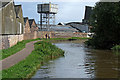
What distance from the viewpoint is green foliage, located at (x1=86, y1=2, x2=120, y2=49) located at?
3090cm

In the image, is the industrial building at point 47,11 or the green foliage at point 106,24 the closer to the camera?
the green foliage at point 106,24

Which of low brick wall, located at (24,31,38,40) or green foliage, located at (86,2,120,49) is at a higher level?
green foliage, located at (86,2,120,49)

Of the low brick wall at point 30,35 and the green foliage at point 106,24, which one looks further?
the low brick wall at point 30,35

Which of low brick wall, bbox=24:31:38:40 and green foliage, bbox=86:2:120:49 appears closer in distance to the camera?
green foliage, bbox=86:2:120:49

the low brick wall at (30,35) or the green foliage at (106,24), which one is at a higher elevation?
the green foliage at (106,24)

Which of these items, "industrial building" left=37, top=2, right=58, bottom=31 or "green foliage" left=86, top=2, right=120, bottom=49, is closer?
"green foliage" left=86, top=2, right=120, bottom=49

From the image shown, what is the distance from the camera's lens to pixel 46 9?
80125mm

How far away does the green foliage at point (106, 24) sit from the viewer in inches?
1217

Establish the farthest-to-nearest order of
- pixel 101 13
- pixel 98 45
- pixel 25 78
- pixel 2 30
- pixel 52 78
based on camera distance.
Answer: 1. pixel 98 45
2. pixel 101 13
3. pixel 2 30
4. pixel 52 78
5. pixel 25 78

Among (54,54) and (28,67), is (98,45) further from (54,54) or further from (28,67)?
(28,67)

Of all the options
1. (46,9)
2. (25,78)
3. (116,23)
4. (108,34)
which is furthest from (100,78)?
(46,9)

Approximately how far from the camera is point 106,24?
108ft

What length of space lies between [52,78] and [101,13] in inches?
867

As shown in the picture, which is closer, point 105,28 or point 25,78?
point 25,78
